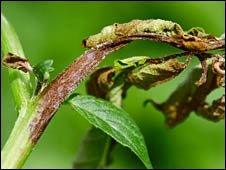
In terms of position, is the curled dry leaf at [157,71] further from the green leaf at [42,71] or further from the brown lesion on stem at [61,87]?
the green leaf at [42,71]

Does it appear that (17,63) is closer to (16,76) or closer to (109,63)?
(16,76)

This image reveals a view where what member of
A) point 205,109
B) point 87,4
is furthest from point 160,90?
point 205,109

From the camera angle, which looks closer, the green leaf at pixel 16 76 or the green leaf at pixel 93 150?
the green leaf at pixel 16 76

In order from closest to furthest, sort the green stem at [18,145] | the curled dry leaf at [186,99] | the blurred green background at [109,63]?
1. the green stem at [18,145]
2. the curled dry leaf at [186,99]
3. the blurred green background at [109,63]

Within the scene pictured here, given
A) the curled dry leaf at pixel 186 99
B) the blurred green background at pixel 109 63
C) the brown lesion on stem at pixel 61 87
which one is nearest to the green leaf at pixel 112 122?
the brown lesion on stem at pixel 61 87

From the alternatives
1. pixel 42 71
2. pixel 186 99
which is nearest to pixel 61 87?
pixel 42 71

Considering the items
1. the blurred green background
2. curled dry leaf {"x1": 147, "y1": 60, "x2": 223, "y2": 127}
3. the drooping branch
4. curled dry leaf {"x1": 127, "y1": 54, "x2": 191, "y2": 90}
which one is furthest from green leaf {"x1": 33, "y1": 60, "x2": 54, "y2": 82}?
the blurred green background

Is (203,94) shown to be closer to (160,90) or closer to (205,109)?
(205,109)

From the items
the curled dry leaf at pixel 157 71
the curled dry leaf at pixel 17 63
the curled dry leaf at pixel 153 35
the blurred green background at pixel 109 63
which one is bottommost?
the blurred green background at pixel 109 63
